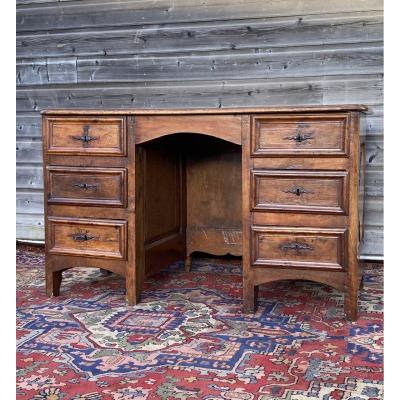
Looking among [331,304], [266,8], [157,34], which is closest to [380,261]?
[331,304]

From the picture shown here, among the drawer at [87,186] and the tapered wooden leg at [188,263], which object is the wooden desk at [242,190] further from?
the tapered wooden leg at [188,263]

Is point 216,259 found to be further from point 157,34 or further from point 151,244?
point 157,34

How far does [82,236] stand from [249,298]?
96 cm

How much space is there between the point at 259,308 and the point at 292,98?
5.64 feet

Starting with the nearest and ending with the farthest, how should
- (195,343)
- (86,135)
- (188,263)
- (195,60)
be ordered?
(195,343) → (86,135) → (188,263) → (195,60)

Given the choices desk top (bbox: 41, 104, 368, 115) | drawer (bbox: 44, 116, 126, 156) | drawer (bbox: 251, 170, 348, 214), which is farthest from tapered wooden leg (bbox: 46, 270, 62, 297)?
drawer (bbox: 251, 170, 348, 214)

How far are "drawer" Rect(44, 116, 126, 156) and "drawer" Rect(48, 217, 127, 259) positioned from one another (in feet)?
1.22

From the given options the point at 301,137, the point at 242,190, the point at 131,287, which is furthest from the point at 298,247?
the point at 131,287

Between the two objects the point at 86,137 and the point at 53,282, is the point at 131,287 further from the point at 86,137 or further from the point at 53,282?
the point at 86,137

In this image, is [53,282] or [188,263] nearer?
[53,282]

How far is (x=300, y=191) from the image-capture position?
2682 millimetres

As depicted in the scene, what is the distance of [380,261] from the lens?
3914mm

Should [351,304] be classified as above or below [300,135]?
below

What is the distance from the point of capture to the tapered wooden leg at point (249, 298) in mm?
2809
